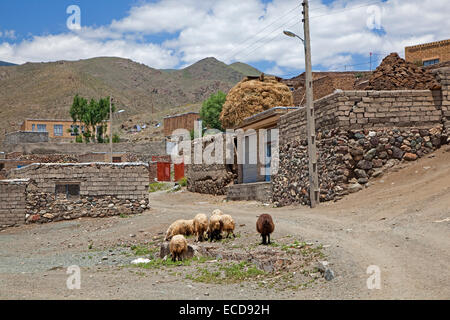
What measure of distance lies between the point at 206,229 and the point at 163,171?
2828cm

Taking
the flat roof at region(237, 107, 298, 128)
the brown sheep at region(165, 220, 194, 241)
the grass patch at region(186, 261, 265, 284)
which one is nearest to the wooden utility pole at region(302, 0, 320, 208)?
the flat roof at region(237, 107, 298, 128)

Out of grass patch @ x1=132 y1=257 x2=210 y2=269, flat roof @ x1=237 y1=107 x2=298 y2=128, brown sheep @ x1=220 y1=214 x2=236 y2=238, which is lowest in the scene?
grass patch @ x1=132 y1=257 x2=210 y2=269

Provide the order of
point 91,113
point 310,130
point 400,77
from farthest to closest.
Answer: point 91,113 → point 400,77 → point 310,130

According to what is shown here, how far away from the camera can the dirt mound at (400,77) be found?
52.3 ft

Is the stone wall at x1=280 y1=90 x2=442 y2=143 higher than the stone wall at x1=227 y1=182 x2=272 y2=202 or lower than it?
higher

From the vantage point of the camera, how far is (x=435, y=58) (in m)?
36.7

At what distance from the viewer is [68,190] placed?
20391 millimetres

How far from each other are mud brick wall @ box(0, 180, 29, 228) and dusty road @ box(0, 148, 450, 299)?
1.65 feet

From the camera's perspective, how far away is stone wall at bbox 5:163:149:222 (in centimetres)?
1995

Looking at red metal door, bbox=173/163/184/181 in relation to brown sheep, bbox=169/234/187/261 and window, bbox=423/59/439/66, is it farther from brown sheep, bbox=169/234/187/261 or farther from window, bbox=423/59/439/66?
brown sheep, bbox=169/234/187/261

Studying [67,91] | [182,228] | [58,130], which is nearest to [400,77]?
[182,228]

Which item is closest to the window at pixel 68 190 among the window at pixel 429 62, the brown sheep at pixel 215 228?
the brown sheep at pixel 215 228

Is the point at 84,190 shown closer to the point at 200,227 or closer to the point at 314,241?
the point at 200,227
